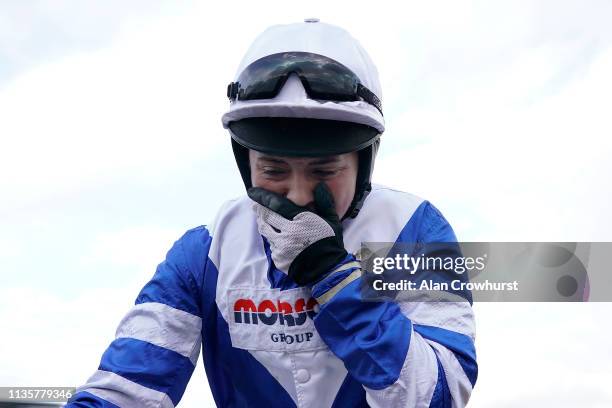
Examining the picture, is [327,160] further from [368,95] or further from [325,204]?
[368,95]

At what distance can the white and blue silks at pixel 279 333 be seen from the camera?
282cm

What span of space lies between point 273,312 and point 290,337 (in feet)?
0.46

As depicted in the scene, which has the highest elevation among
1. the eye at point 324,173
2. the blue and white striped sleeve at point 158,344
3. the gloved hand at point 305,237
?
the eye at point 324,173

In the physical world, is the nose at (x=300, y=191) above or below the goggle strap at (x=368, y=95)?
below

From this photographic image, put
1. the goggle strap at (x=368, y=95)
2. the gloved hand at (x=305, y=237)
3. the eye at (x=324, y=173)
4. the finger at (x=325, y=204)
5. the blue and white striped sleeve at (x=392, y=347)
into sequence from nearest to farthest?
the blue and white striped sleeve at (x=392, y=347) < the gloved hand at (x=305, y=237) < the finger at (x=325, y=204) < the eye at (x=324, y=173) < the goggle strap at (x=368, y=95)

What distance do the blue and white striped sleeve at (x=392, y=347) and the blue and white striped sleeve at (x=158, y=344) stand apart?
0.74 meters

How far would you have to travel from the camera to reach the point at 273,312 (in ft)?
10.8

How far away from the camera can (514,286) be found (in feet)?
12.8

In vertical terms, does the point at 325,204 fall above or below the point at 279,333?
above

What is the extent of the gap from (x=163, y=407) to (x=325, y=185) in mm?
1239

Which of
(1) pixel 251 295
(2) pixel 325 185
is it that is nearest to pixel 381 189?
(2) pixel 325 185

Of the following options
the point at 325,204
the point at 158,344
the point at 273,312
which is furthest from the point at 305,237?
the point at 158,344

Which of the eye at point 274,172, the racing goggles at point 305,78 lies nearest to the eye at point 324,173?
the eye at point 274,172

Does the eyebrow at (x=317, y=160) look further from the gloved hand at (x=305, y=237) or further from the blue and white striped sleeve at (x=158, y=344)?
the blue and white striped sleeve at (x=158, y=344)
